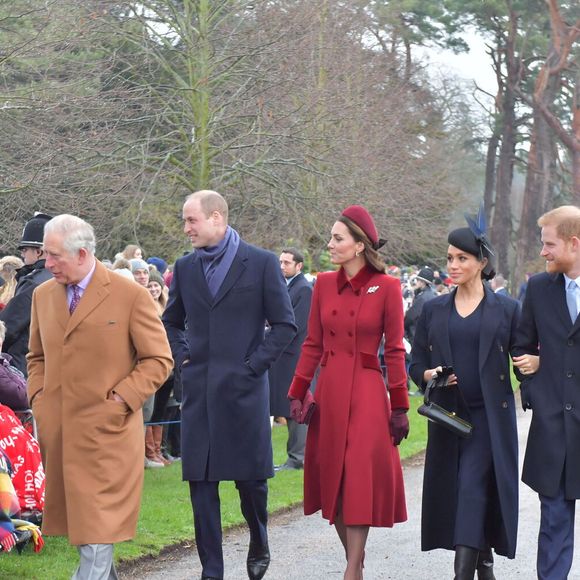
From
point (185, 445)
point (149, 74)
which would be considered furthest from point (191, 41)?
point (185, 445)

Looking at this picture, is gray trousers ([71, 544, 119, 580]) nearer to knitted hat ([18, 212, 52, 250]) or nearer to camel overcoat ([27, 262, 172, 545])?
camel overcoat ([27, 262, 172, 545])

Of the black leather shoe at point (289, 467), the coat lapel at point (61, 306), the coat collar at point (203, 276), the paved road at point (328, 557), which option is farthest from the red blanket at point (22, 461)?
the black leather shoe at point (289, 467)

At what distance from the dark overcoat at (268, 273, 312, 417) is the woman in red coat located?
15.6ft

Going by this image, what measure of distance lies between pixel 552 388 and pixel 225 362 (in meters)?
1.79

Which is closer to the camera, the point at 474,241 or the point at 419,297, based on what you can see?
the point at 474,241

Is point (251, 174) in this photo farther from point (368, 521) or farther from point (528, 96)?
point (528, 96)

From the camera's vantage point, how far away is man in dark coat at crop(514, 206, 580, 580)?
254 inches

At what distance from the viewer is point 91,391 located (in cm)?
582

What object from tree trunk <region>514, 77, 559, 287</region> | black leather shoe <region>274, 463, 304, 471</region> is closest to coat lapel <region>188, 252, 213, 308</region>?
black leather shoe <region>274, 463, 304, 471</region>

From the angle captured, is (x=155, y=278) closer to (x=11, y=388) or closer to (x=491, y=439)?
(x=11, y=388)

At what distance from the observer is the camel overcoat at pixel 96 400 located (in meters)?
5.79

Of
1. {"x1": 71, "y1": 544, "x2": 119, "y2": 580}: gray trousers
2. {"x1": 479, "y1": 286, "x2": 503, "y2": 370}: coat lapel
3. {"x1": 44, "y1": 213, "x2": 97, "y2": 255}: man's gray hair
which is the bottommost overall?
{"x1": 71, "y1": 544, "x2": 119, "y2": 580}: gray trousers

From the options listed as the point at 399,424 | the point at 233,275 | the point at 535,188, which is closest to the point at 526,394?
the point at 399,424

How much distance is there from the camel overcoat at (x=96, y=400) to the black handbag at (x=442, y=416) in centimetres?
143
